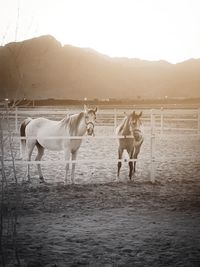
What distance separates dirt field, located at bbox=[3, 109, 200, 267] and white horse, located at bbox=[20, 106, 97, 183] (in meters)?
0.60

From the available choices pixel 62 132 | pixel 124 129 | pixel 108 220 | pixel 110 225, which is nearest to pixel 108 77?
pixel 124 129

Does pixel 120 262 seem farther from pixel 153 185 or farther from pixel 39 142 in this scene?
pixel 39 142

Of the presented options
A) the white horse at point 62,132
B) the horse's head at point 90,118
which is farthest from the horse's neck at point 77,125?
the horse's head at point 90,118

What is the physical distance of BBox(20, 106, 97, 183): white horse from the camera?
832 cm

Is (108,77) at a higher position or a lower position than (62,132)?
higher

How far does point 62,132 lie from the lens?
28.5 feet

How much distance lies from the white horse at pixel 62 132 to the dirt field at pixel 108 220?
0.60 m

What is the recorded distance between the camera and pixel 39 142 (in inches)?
351

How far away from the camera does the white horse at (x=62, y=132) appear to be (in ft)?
27.3

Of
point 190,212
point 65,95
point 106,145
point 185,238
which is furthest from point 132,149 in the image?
point 65,95

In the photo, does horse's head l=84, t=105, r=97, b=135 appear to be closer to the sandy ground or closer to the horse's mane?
the horse's mane

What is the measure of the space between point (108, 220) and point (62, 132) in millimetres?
3468

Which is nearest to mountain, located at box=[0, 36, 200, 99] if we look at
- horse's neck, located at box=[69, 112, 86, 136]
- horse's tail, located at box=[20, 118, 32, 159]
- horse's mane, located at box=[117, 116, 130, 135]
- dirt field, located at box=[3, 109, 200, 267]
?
Answer: horse's tail, located at box=[20, 118, 32, 159]

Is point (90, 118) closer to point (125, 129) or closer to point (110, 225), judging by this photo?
point (125, 129)
